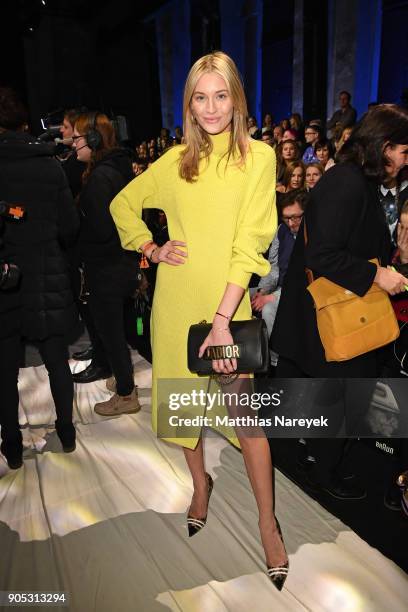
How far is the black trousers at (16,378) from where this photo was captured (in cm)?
223

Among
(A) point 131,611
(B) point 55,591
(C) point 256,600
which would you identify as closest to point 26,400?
(B) point 55,591

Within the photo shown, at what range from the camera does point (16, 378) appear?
2.30 meters

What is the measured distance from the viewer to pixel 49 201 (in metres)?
2.13

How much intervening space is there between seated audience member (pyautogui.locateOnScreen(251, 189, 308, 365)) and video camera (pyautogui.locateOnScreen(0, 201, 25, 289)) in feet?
5.45

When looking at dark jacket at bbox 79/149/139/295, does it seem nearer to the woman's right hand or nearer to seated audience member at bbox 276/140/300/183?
the woman's right hand

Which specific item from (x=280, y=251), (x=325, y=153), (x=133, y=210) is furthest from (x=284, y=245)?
(x=325, y=153)

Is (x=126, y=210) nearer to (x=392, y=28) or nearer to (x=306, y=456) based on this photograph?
(x=306, y=456)

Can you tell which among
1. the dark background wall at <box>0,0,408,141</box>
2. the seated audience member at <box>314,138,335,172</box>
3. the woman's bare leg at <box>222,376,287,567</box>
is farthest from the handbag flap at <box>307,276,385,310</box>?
the dark background wall at <box>0,0,408,141</box>

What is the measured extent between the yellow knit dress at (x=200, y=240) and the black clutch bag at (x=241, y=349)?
0.38ft

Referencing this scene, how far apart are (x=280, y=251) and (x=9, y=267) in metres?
1.81

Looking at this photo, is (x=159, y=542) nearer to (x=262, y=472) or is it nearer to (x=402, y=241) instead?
(x=262, y=472)

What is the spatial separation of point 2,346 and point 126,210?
925 millimetres

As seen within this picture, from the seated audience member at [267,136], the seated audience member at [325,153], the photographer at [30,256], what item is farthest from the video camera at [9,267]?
the seated audience member at [267,136]

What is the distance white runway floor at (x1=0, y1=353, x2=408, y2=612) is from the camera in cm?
166
